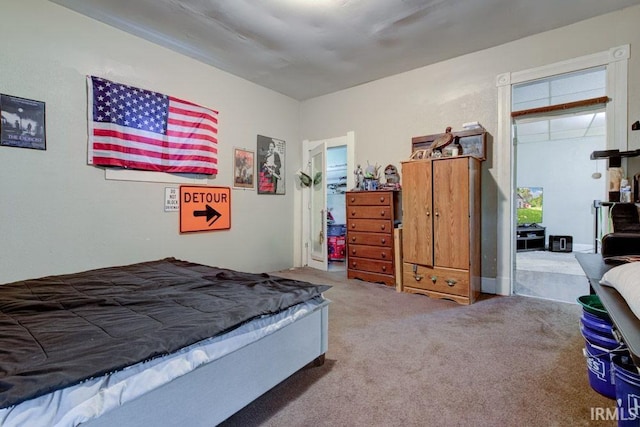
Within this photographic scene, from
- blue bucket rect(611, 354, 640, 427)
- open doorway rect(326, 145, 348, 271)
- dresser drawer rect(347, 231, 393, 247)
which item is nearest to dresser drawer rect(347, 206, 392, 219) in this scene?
dresser drawer rect(347, 231, 393, 247)

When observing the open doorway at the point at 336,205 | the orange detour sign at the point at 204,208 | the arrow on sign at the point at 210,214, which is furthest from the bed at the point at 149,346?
the open doorway at the point at 336,205

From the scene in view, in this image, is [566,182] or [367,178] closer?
[367,178]

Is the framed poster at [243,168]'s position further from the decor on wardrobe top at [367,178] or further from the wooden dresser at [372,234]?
the decor on wardrobe top at [367,178]

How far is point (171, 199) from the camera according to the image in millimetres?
3367

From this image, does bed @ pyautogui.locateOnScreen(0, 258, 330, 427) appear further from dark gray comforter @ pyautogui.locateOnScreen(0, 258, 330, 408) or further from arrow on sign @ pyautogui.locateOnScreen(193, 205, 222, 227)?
arrow on sign @ pyautogui.locateOnScreen(193, 205, 222, 227)

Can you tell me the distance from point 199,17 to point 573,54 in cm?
353

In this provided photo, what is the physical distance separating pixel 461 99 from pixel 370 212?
1695mm

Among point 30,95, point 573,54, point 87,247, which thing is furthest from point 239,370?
point 573,54

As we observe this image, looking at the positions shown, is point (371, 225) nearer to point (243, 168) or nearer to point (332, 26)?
point (243, 168)

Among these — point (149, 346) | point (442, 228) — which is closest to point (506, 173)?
point (442, 228)

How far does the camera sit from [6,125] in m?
2.34

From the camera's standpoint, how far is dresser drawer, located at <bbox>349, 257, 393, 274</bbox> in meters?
3.77

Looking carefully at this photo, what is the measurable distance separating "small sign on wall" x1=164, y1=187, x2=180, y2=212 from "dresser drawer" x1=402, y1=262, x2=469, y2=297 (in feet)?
8.69

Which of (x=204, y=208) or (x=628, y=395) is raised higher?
(x=204, y=208)
